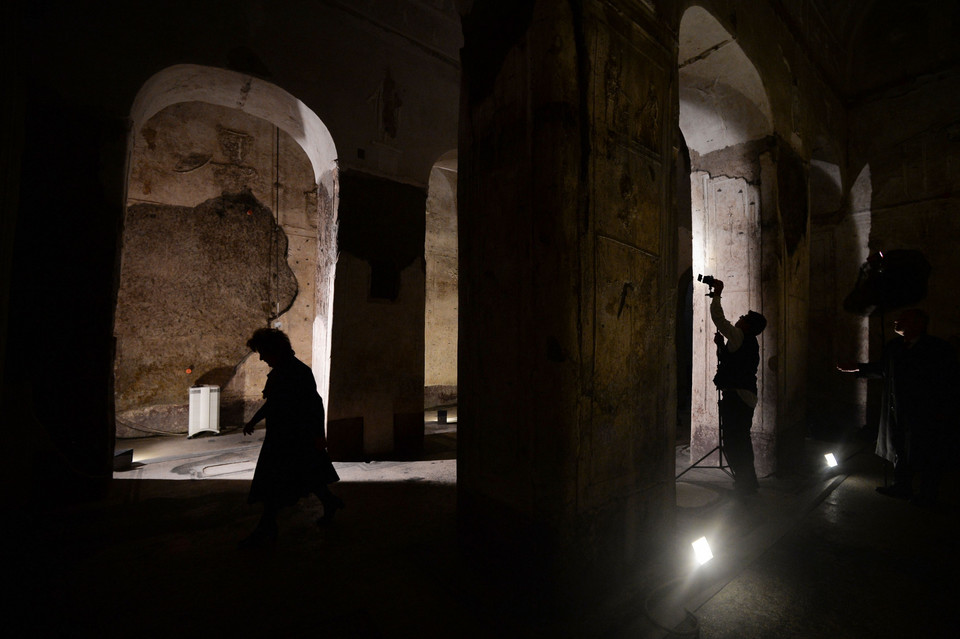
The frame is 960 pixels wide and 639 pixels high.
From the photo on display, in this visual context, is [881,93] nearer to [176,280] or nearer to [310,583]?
[310,583]

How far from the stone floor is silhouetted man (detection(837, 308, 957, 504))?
303 mm

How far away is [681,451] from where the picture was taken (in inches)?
223

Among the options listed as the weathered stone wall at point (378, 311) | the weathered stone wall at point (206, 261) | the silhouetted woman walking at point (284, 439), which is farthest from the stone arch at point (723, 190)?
the weathered stone wall at point (206, 261)

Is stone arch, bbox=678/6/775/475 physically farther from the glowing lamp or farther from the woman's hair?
the woman's hair

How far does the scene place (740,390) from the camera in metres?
3.89

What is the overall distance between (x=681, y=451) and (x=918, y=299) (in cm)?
409

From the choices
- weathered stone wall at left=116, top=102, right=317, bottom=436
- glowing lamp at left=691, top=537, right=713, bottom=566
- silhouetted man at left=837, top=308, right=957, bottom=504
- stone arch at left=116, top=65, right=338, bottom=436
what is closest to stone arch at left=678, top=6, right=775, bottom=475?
silhouetted man at left=837, top=308, right=957, bottom=504

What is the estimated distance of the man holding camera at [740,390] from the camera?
3.88 metres

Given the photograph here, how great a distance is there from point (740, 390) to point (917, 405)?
1.82 m

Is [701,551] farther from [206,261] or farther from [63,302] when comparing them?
[206,261]

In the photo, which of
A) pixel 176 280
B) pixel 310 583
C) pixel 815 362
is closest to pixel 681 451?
pixel 815 362

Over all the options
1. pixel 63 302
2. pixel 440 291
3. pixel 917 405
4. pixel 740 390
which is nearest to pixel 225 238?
pixel 63 302

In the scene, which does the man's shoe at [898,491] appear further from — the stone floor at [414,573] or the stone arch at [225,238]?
the stone arch at [225,238]

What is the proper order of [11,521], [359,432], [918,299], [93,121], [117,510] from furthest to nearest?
[918,299] → [359,432] → [93,121] → [117,510] → [11,521]
